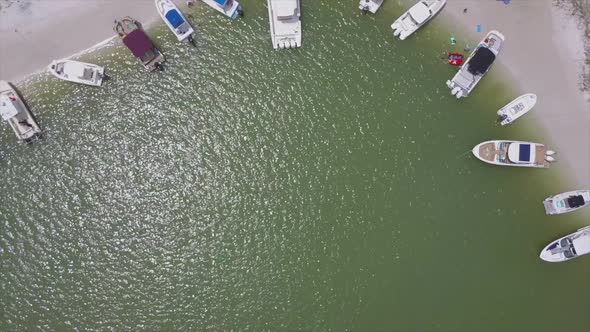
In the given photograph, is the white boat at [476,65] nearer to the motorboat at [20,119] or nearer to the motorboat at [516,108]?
the motorboat at [516,108]

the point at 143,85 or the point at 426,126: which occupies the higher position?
the point at 143,85

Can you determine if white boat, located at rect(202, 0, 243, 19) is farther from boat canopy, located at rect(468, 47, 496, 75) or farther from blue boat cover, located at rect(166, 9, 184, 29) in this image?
boat canopy, located at rect(468, 47, 496, 75)

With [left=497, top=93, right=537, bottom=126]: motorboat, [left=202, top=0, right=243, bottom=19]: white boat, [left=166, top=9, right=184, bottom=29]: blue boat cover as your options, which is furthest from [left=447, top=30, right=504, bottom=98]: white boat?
[left=166, top=9, right=184, bottom=29]: blue boat cover

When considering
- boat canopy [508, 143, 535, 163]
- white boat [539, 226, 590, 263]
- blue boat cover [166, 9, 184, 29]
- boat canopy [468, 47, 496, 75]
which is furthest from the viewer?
boat canopy [468, 47, 496, 75]

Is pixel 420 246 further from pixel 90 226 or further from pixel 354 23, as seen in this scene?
pixel 90 226

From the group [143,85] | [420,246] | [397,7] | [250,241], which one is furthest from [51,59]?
[420,246]

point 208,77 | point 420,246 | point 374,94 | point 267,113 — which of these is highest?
point 208,77

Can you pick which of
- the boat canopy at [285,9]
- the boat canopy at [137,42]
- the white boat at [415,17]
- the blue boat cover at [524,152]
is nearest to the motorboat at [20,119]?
the boat canopy at [137,42]
